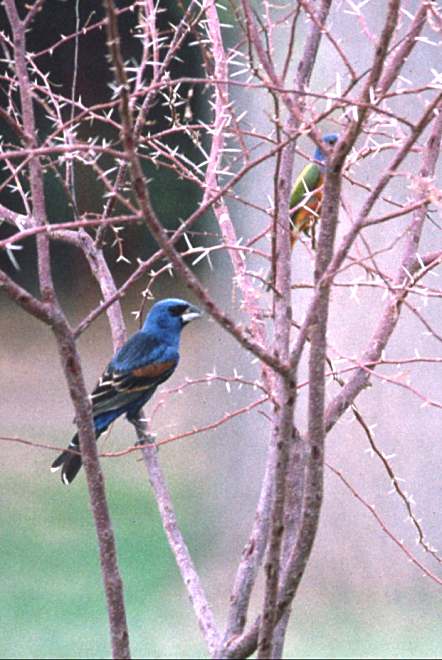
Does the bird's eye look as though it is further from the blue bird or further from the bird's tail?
the bird's tail

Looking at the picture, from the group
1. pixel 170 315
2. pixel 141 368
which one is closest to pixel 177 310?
pixel 170 315

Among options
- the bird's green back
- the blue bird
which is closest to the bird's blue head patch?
the blue bird

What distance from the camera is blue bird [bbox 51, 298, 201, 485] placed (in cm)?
200

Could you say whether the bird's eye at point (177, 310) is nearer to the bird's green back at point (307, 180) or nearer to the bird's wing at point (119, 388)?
the bird's wing at point (119, 388)

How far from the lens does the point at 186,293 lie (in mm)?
2529

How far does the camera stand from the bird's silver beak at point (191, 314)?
208cm

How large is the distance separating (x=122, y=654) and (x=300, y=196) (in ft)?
3.57

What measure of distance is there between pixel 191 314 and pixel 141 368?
0.15 meters

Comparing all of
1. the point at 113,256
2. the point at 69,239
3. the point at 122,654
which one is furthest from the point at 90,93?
the point at 122,654

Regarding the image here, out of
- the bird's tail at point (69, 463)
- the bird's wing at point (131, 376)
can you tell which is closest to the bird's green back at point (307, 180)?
the bird's wing at point (131, 376)

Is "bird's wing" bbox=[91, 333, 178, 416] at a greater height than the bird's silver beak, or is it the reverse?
the bird's silver beak

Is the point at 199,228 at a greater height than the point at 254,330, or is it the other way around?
the point at 199,228

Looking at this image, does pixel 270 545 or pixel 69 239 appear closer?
pixel 270 545

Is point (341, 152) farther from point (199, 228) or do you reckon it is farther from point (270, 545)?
point (199, 228)
